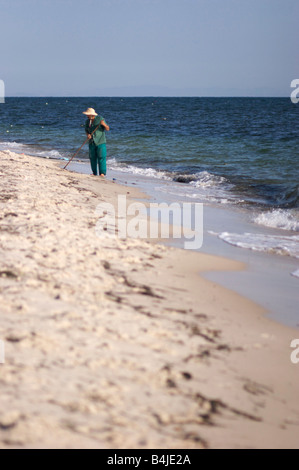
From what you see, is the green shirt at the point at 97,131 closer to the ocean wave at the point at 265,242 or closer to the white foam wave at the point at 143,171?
the white foam wave at the point at 143,171

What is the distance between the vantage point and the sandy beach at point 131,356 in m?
2.48

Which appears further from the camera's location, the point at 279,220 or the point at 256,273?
the point at 279,220

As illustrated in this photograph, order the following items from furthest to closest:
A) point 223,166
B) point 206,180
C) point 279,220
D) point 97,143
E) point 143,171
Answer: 1. point 223,166
2. point 143,171
3. point 206,180
4. point 97,143
5. point 279,220

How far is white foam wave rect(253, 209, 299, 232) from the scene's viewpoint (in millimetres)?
7913

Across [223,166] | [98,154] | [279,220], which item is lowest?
[279,220]

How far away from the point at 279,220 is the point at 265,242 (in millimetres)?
1603

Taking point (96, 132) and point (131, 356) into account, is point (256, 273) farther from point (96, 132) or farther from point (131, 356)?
point (96, 132)

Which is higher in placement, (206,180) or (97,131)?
(97,131)

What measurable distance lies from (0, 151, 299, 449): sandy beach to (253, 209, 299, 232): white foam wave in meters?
3.09

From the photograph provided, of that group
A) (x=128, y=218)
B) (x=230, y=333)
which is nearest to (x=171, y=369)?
(x=230, y=333)

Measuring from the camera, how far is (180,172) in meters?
14.7

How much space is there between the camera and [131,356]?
3084mm

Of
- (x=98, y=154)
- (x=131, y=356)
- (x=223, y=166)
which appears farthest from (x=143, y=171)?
(x=131, y=356)

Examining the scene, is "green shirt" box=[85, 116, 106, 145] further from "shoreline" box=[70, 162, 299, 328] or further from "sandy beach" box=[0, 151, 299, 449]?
"sandy beach" box=[0, 151, 299, 449]
